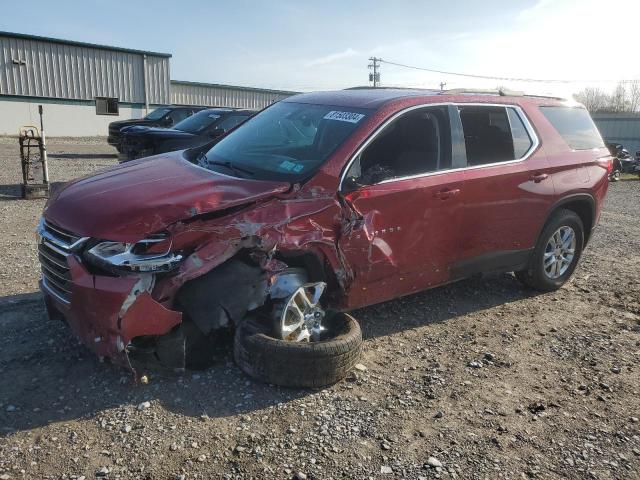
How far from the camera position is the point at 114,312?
10.0 ft

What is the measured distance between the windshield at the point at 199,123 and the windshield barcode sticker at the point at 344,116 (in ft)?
23.9

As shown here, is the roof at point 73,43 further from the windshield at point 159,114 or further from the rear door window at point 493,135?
the rear door window at point 493,135

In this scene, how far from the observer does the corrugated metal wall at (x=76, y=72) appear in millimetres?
27219

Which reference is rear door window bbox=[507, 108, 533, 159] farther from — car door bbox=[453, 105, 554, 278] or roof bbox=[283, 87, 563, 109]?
roof bbox=[283, 87, 563, 109]

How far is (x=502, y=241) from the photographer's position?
4.94 m

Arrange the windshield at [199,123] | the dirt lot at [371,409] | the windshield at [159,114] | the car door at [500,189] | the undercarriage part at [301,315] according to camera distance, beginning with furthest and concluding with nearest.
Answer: the windshield at [159,114] < the windshield at [199,123] < the car door at [500,189] < the undercarriage part at [301,315] < the dirt lot at [371,409]

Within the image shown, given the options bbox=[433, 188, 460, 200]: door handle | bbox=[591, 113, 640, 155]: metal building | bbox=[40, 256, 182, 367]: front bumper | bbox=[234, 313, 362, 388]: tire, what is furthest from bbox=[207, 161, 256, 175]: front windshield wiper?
bbox=[591, 113, 640, 155]: metal building

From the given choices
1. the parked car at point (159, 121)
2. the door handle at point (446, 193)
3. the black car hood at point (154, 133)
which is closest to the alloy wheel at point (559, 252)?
the door handle at point (446, 193)

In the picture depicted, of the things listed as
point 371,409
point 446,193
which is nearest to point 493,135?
point 446,193

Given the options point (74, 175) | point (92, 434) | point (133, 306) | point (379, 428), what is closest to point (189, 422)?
point (92, 434)

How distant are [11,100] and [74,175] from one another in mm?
18596

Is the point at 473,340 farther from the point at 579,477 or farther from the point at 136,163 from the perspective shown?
the point at 136,163

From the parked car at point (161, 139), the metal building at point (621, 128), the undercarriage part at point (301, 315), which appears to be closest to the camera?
the undercarriage part at point (301, 315)

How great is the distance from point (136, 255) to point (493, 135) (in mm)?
3356
